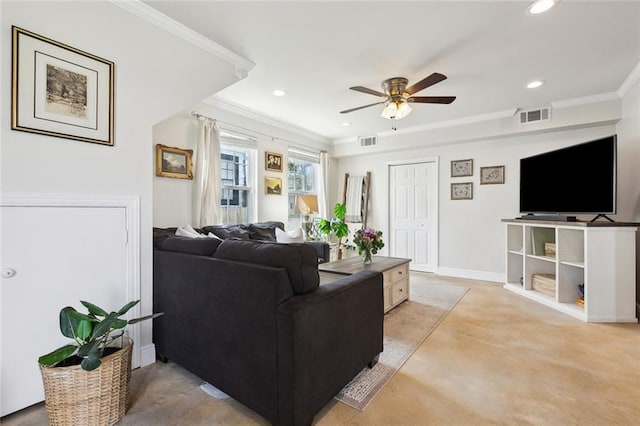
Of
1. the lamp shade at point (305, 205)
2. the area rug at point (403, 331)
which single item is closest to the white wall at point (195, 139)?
the lamp shade at point (305, 205)

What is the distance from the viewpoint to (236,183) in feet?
13.7

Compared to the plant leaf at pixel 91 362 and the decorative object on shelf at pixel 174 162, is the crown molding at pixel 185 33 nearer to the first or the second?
the decorative object on shelf at pixel 174 162

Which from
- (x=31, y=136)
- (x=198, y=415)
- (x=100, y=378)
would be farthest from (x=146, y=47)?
(x=198, y=415)

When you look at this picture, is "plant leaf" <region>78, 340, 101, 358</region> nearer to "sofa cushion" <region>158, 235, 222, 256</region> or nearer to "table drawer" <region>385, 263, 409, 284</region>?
"sofa cushion" <region>158, 235, 222, 256</region>

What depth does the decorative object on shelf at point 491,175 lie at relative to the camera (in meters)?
4.54

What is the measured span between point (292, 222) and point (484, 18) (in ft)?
12.9

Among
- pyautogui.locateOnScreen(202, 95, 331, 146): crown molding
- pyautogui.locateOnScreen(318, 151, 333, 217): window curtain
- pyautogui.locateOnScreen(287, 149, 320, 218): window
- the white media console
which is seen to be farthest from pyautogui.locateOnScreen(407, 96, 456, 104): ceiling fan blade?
pyautogui.locateOnScreen(318, 151, 333, 217): window curtain

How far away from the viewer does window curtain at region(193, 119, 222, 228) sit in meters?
3.48

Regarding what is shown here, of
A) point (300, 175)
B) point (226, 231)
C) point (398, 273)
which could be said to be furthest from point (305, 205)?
point (398, 273)

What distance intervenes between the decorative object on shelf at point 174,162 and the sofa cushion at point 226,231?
70 centimetres

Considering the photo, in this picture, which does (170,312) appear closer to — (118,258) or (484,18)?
(118,258)

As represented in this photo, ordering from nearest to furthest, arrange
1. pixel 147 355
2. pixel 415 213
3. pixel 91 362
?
pixel 91 362
pixel 147 355
pixel 415 213

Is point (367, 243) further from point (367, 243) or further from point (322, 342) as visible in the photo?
point (322, 342)

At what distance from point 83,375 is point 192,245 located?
839 mm
